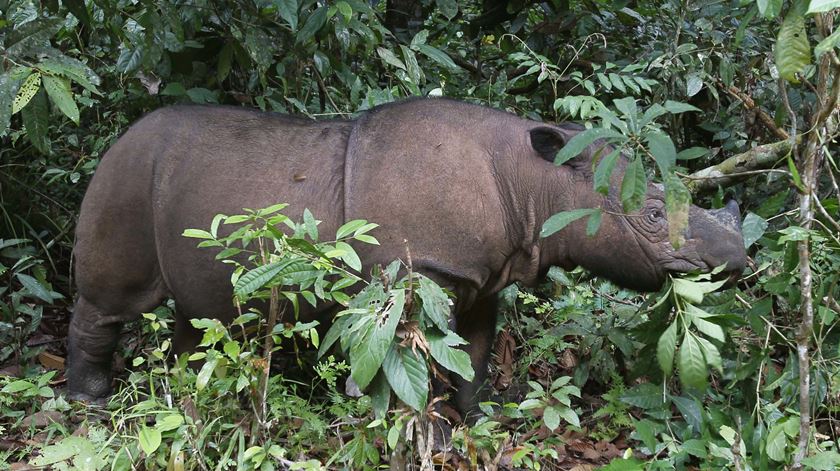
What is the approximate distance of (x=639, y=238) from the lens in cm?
466

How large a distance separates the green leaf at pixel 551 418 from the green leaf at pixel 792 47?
178 cm

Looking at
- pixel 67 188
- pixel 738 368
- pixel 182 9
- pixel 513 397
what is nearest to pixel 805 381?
pixel 738 368

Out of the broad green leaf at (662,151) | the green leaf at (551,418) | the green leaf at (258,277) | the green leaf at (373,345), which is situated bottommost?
the green leaf at (551,418)

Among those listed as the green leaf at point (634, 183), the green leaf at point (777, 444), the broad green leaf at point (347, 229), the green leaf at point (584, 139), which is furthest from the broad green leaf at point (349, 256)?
the green leaf at point (777, 444)

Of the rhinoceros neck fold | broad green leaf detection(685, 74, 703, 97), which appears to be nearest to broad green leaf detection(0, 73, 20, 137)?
the rhinoceros neck fold

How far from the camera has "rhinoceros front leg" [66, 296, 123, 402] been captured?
536cm

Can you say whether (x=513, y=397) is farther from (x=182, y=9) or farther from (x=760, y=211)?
(x=182, y=9)

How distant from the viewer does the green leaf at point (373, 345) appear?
3.18 metres

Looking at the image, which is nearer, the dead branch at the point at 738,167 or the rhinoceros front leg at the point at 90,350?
the dead branch at the point at 738,167

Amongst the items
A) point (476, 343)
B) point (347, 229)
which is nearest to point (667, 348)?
point (347, 229)

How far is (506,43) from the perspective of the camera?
7.54 meters

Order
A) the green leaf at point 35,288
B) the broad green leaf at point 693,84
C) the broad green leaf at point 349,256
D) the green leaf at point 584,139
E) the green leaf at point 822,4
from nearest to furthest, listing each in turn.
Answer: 1. the green leaf at point 822,4
2. the broad green leaf at point 349,256
3. the green leaf at point 584,139
4. the green leaf at point 35,288
5. the broad green leaf at point 693,84

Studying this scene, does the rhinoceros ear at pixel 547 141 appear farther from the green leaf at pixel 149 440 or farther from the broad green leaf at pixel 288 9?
the green leaf at pixel 149 440

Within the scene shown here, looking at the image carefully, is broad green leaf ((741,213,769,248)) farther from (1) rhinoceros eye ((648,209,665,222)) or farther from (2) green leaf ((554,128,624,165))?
(2) green leaf ((554,128,624,165))
